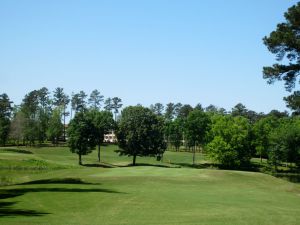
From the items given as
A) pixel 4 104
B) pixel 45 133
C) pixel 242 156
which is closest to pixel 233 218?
pixel 242 156

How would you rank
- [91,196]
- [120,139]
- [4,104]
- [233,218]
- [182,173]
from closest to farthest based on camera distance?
[233,218], [91,196], [182,173], [120,139], [4,104]

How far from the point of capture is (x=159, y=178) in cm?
5269

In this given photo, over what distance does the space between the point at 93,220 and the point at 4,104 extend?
133374 mm

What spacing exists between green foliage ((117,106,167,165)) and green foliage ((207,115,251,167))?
12.2 metres

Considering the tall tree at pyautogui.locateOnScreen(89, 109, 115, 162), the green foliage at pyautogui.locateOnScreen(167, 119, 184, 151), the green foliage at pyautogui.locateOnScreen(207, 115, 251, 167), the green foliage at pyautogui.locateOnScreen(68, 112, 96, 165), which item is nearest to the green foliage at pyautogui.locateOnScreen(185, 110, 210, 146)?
the green foliage at pyautogui.locateOnScreen(207, 115, 251, 167)

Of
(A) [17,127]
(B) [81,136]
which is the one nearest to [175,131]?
(A) [17,127]

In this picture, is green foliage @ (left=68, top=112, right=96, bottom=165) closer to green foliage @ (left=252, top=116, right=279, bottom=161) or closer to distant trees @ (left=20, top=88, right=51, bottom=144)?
distant trees @ (left=20, top=88, right=51, bottom=144)

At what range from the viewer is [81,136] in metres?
90.3

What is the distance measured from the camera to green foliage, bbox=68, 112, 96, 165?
90062 millimetres

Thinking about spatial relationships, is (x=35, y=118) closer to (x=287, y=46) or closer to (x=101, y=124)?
(x=101, y=124)

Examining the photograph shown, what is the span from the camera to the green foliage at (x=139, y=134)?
9169 cm

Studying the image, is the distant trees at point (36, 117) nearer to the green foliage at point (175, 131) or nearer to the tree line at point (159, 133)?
the tree line at point (159, 133)

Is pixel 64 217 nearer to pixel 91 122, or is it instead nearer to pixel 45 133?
pixel 91 122

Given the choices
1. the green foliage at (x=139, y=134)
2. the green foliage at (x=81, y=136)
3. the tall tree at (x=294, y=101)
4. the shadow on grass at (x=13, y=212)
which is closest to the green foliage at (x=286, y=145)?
the green foliage at (x=139, y=134)
